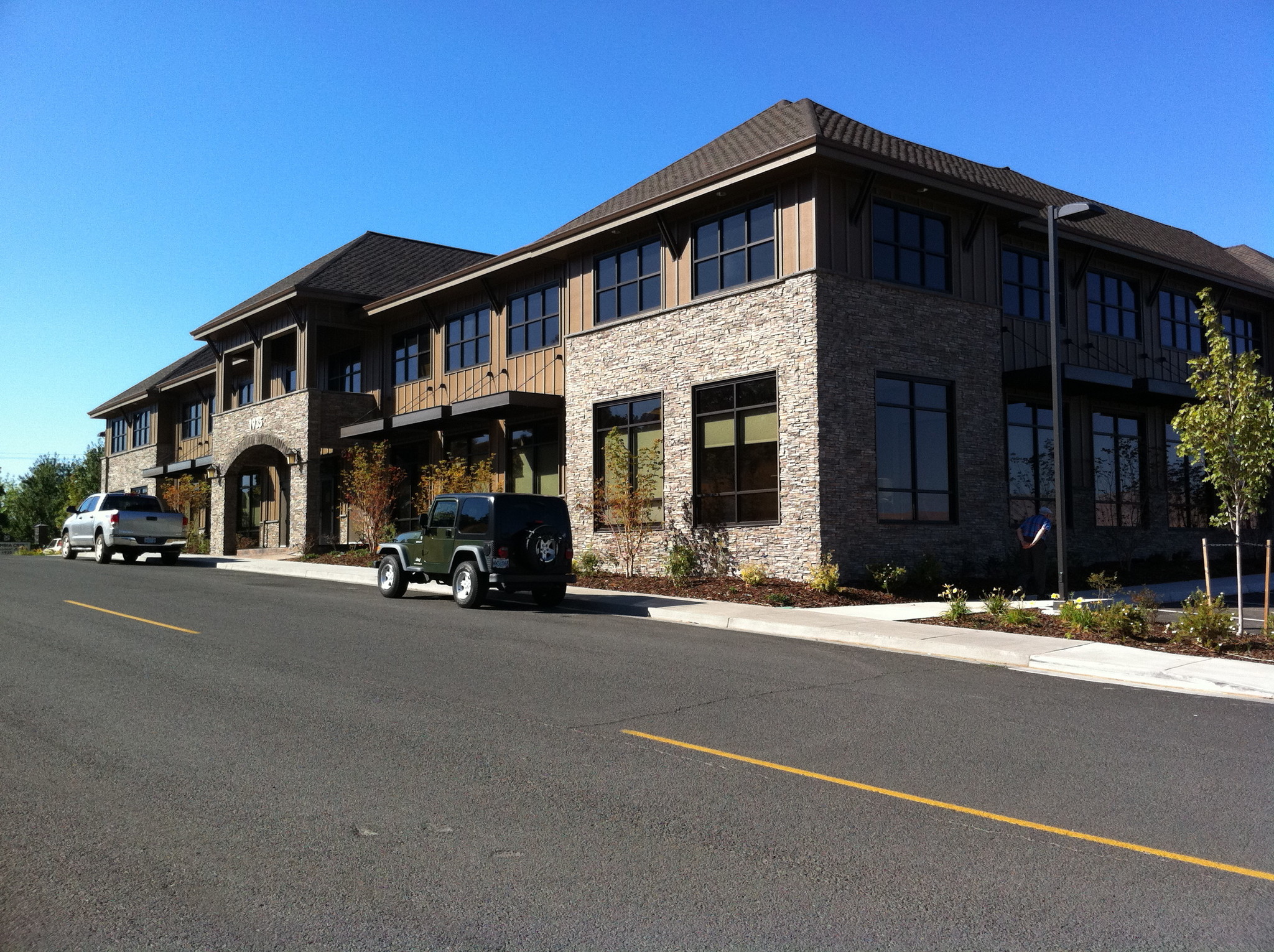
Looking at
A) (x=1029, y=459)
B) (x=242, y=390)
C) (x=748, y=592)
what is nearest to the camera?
(x=748, y=592)

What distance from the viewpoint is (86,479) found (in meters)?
64.8

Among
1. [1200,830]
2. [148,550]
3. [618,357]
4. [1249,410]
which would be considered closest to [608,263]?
[618,357]

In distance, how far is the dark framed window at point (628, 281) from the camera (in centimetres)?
2309

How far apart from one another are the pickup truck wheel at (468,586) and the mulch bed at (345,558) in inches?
408

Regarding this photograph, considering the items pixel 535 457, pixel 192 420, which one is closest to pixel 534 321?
pixel 535 457

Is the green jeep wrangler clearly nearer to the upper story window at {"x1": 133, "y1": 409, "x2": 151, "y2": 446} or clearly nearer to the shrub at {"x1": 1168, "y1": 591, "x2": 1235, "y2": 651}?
the shrub at {"x1": 1168, "y1": 591, "x2": 1235, "y2": 651}

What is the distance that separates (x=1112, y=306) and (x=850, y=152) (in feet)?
35.4

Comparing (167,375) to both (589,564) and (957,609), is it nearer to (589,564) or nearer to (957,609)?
(589,564)

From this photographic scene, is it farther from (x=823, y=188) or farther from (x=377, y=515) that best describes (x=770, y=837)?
(x=377, y=515)

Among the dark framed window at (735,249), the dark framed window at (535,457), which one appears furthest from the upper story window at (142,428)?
the dark framed window at (735,249)

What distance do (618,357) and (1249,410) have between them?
13.1 m

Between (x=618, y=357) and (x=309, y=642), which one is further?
(x=618, y=357)

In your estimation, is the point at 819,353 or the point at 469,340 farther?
the point at 469,340

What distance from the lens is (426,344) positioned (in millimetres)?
31312
